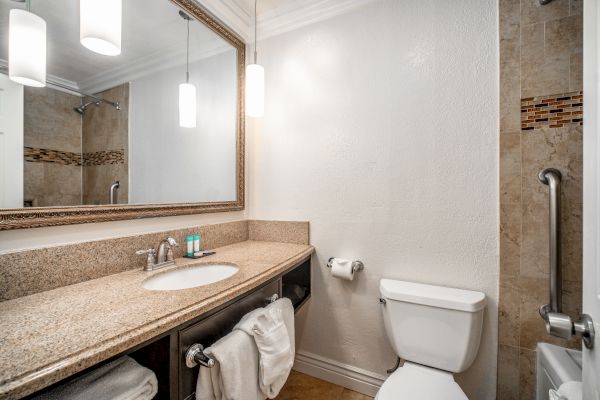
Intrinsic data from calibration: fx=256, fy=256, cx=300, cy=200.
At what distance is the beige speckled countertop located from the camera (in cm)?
48

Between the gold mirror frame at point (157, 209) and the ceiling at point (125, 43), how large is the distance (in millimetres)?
72

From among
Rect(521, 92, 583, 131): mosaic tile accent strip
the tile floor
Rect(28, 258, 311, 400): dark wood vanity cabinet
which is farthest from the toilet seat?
Rect(521, 92, 583, 131): mosaic tile accent strip

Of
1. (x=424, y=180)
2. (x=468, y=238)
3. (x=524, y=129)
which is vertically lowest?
(x=468, y=238)

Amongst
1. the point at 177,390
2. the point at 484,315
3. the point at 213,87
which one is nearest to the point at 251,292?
the point at 177,390

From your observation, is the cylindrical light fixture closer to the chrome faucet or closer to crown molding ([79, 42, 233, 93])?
crown molding ([79, 42, 233, 93])

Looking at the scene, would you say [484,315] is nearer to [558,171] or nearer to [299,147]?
[558,171]

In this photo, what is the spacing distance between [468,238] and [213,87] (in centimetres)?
164

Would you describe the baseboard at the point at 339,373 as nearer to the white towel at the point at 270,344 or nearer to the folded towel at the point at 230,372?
the white towel at the point at 270,344

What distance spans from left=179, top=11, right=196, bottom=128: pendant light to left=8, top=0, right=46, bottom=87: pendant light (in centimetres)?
55

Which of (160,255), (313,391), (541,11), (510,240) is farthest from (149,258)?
(541,11)

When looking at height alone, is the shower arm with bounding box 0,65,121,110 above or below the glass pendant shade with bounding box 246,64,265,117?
below

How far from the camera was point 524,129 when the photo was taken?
1.13 metres

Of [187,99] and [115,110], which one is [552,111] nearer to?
[187,99]

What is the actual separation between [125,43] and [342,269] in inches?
59.3
